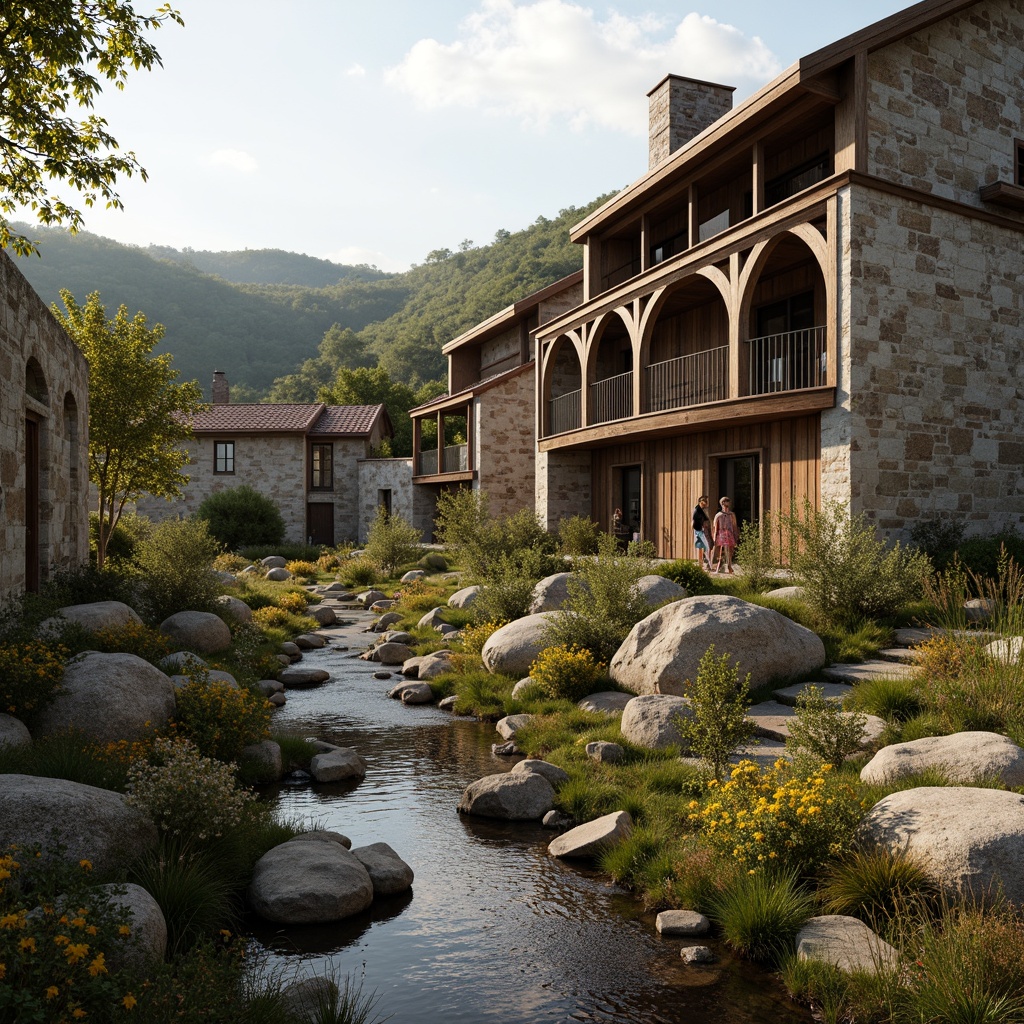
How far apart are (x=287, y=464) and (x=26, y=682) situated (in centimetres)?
2668

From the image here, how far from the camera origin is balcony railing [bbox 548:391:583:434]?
21312 millimetres

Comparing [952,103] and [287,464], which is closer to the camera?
[952,103]

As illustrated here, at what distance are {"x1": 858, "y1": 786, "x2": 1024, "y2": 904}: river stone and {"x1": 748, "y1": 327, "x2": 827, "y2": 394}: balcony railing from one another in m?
9.91

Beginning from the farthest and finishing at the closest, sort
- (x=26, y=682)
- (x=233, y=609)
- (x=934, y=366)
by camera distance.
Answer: (x=233, y=609) → (x=934, y=366) → (x=26, y=682)

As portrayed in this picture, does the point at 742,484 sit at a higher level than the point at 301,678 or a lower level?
higher

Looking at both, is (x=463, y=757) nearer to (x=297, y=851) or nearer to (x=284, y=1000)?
(x=297, y=851)

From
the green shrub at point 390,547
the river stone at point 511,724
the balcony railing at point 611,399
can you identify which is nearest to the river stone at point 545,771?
the river stone at point 511,724

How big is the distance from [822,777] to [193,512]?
98.1 ft

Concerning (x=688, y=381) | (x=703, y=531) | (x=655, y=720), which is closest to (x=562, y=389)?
(x=688, y=381)

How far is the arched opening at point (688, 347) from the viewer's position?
667 inches

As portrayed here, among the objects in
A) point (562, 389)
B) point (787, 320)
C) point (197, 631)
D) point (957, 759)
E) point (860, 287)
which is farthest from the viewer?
point (562, 389)

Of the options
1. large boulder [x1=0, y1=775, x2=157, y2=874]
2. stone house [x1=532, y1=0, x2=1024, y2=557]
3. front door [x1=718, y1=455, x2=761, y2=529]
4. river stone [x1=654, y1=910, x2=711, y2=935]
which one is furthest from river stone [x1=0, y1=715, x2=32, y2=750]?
front door [x1=718, y1=455, x2=761, y2=529]

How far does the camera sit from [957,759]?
5.93 m

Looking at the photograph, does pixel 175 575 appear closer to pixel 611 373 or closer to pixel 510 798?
pixel 510 798
